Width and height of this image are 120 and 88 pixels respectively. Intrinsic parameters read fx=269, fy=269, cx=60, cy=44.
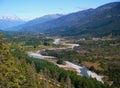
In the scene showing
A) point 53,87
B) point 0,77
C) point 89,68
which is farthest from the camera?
point 89,68

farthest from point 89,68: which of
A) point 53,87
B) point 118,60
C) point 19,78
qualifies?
point 19,78

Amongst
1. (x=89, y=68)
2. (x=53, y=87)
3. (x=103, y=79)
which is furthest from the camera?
(x=89, y=68)

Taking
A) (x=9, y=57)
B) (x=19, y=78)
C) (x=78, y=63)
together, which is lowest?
(x=78, y=63)

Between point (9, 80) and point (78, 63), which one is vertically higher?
point (9, 80)

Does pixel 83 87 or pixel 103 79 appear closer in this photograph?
pixel 83 87

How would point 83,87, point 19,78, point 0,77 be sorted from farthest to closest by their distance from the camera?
point 83,87, point 19,78, point 0,77

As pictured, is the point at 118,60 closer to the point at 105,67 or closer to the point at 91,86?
the point at 105,67

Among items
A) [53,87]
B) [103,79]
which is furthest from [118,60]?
[53,87]

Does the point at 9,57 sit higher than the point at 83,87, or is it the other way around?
the point at 9,57

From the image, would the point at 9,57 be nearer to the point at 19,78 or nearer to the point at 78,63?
the point at 19,78
